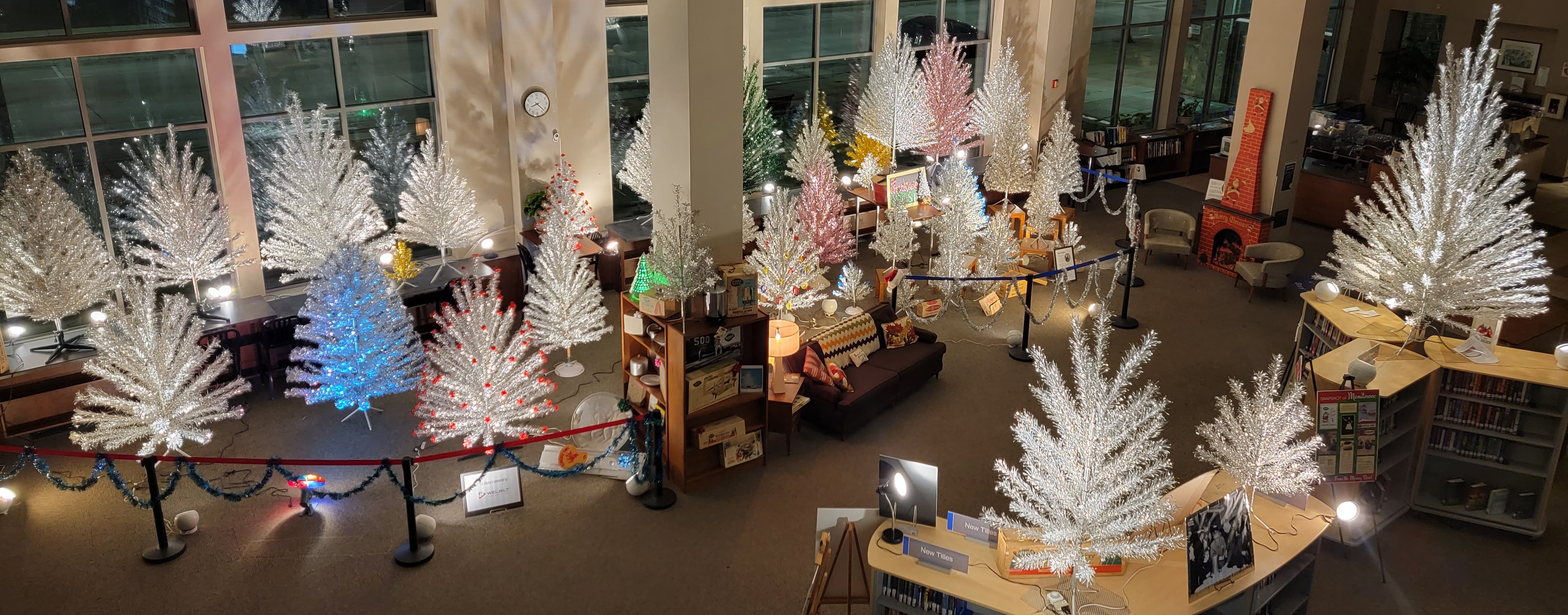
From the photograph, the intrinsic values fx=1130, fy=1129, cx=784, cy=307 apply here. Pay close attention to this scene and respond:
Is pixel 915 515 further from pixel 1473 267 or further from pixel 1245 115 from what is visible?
pixel 1245 115

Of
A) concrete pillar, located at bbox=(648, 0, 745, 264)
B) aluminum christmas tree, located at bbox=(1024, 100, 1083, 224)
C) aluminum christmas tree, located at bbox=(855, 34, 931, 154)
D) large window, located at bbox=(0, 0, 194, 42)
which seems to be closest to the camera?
concrete pillar, located at bbox=(648, 0, 745, 264)

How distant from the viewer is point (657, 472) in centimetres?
958

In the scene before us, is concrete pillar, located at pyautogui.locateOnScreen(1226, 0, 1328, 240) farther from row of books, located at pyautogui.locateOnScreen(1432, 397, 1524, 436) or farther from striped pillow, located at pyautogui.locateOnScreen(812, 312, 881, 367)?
striped pillow, located at pyautogui.locateOnScreen(812, 312, 881, 367)

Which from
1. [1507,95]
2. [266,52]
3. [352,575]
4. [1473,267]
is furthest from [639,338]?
[1507,95]

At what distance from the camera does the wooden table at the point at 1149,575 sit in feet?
22.1

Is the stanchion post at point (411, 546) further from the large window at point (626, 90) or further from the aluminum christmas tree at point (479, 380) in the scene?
the large window at point (626, 90)

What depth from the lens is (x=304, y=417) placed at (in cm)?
1104

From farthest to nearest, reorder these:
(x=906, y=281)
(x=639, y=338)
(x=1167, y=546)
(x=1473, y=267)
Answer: (x=906, y=281) < (x=639, y=338) < (x=1473, y=267) < (x=1167, y=546)

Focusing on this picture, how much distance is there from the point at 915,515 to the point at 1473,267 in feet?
18.2

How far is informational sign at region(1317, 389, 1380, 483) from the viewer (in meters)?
8.44

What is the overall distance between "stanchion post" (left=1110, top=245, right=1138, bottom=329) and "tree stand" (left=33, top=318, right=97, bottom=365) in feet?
36.2

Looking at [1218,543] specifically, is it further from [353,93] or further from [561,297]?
[353,93]

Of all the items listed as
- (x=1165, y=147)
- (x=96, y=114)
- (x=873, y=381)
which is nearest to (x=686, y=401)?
(x=873, y=381)

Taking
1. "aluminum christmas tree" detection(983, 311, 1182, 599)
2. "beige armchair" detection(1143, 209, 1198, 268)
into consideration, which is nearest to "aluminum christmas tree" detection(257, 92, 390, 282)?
"aluminum christmas tree" detection(983, 311, 1182, 599)
